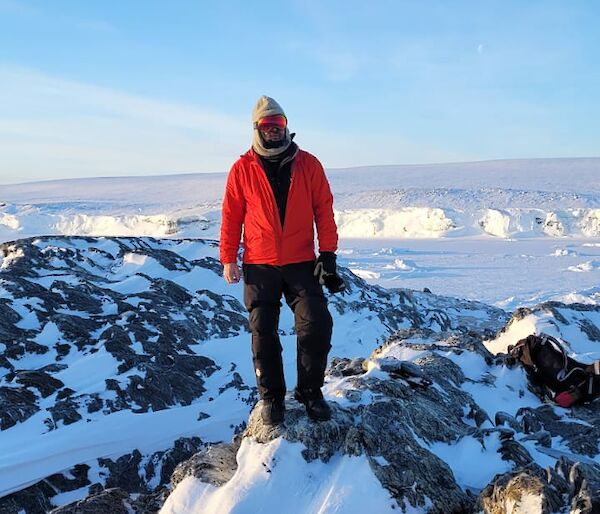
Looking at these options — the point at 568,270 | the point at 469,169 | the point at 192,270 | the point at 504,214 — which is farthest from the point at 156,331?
the point at 469,169

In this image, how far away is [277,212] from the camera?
A: 3.68m

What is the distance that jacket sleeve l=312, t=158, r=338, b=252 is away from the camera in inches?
147

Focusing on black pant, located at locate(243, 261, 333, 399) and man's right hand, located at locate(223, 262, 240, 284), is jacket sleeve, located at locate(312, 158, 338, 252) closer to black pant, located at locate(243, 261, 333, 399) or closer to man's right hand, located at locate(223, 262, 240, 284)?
black pant, located at locate(243, 261, 333, 399)

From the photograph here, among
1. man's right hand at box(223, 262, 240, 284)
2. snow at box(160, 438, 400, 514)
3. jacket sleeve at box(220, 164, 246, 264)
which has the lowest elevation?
snow at box(160, 438, 400, 514)

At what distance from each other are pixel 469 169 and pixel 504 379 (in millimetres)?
86093

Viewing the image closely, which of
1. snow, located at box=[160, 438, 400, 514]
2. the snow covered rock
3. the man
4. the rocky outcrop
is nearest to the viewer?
snow, located at box=[160, 438, 400, 514]

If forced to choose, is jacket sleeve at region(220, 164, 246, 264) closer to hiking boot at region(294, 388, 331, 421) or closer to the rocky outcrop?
hiking boot at region(294, 388, 331, 421)

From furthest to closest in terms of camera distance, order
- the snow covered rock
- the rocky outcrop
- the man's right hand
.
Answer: the snow covered rock
the man's right hand
the rocky outcrop

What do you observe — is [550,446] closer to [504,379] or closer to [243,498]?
[504,379]

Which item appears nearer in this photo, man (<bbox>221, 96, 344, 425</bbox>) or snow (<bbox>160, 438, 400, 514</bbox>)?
snow (<bbox>160, 438, 400, 514</bbox>)

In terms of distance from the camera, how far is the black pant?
12.0 feet

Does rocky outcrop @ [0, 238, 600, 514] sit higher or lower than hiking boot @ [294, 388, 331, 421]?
lower

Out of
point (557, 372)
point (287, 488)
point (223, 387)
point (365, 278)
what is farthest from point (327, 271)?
point (365, 278)

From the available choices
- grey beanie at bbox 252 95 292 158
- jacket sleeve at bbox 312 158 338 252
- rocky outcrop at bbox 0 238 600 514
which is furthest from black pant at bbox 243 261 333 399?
grey beanie at bbox 252 95 292 158
